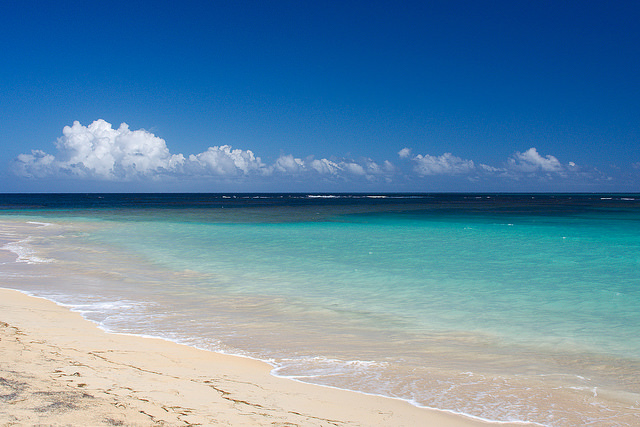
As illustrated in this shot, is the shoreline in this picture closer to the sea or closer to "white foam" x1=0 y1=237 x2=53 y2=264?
the sea

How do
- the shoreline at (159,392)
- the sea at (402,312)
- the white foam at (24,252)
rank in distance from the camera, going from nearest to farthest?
the shoreline at (159,392), the sea at (402,312), the white foam at (24,252)

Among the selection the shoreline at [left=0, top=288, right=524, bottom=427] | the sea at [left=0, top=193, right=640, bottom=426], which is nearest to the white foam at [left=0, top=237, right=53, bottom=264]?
the sea at [left=0, top=193, right=640, bottom=426]

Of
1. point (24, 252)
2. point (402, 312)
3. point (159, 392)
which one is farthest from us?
point (24, 252)

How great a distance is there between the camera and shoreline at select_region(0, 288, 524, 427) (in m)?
3.26

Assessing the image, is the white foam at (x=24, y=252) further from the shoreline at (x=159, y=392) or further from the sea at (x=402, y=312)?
the shoreline at (x=159, y=392)

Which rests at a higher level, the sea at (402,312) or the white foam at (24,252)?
the white foam at (24,252)

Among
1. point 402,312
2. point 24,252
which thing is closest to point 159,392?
point 402,312

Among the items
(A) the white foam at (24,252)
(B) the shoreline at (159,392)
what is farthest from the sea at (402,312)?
(B) the shoreline at (159,392)

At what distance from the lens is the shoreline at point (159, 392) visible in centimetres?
326

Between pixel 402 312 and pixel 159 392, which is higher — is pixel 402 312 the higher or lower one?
the lower one

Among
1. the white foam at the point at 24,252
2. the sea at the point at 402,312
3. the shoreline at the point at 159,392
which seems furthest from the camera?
the white foam at the point at 24,252

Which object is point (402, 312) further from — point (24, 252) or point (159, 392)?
point (24, 252)

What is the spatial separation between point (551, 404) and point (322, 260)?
9.98 m

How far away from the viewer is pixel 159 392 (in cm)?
378
